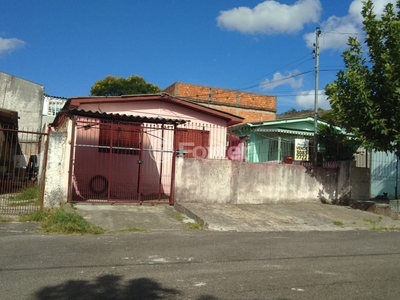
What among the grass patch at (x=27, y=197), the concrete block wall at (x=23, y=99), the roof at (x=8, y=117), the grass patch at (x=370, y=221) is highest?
the concrete block wall at (x=23, y=99)

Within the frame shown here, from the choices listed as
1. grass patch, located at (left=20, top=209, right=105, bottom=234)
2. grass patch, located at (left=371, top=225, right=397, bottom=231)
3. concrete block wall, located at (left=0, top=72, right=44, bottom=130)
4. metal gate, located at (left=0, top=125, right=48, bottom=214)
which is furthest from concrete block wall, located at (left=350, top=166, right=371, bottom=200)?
concrete block wall, located at (left=0, top=72, right=44, bottom=130)

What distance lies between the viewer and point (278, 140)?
56.6ft

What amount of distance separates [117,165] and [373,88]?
918 cm

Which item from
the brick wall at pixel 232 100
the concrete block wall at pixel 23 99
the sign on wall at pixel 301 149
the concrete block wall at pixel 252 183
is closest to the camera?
the concrete block wall at pixel 252 183

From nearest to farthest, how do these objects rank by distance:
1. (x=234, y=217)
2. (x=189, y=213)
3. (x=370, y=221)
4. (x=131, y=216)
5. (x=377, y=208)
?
(x=131, y=216), (x=189, y=213), (x=234, y=217), (x=370, y=221), (x=377, y=208)

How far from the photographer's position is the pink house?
12.0 metres

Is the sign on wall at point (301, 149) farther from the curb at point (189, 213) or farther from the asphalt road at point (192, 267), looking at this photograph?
the asphalt road at point (192, 267)

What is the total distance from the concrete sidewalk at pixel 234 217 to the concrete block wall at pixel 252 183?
0.43 m

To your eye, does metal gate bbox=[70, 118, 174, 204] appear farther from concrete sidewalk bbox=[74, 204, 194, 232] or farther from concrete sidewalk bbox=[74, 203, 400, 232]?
concrete sidewalk bbox=[74, 203, 400, 232]

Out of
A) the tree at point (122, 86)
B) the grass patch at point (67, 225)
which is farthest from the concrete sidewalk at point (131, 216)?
the tree at point (122, 86)

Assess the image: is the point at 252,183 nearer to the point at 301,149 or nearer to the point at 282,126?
the point at 301,149

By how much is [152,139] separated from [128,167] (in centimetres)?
165

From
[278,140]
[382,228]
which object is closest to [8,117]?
[278,140]

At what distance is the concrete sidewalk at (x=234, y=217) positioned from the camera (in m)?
10.3
